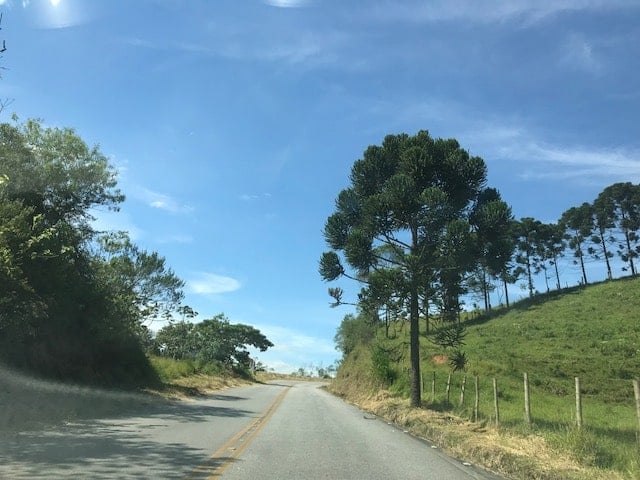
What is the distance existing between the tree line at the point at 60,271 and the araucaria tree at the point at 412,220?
9.73 metres

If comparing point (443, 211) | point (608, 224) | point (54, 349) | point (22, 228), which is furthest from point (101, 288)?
point (608, 224)

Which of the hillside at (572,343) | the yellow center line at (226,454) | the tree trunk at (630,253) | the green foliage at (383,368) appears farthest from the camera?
the tree trunk at (630,253)

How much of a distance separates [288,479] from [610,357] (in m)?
36.3

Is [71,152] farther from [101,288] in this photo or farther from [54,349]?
[54,349]

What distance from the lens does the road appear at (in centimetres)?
875

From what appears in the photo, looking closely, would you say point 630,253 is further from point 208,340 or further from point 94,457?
point 94,457

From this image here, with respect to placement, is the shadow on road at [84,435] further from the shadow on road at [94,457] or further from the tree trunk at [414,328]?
the tree trunk at [414,328]

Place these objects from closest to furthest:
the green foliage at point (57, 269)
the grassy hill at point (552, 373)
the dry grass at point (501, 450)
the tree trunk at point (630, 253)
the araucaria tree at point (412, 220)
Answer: the dry grass at point (501, 450), the grassy hill at point (552, 373), the green foliage at point (57, 269), the araucaria tree at point (412, 220), the tree trunk at point (630, 253)

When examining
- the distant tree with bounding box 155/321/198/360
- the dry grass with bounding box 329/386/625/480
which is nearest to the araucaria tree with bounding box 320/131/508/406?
the dry grass with bounding box 329/386/625/480

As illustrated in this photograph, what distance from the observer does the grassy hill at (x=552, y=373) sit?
41.6ft

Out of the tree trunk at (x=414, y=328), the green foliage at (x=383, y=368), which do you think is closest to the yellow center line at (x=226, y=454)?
the tree trunk at (x=414, y=328)

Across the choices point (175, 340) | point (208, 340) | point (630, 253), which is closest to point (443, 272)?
point (175, 340)

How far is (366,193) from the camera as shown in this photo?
78.1 ft

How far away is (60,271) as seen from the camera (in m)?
19.0
